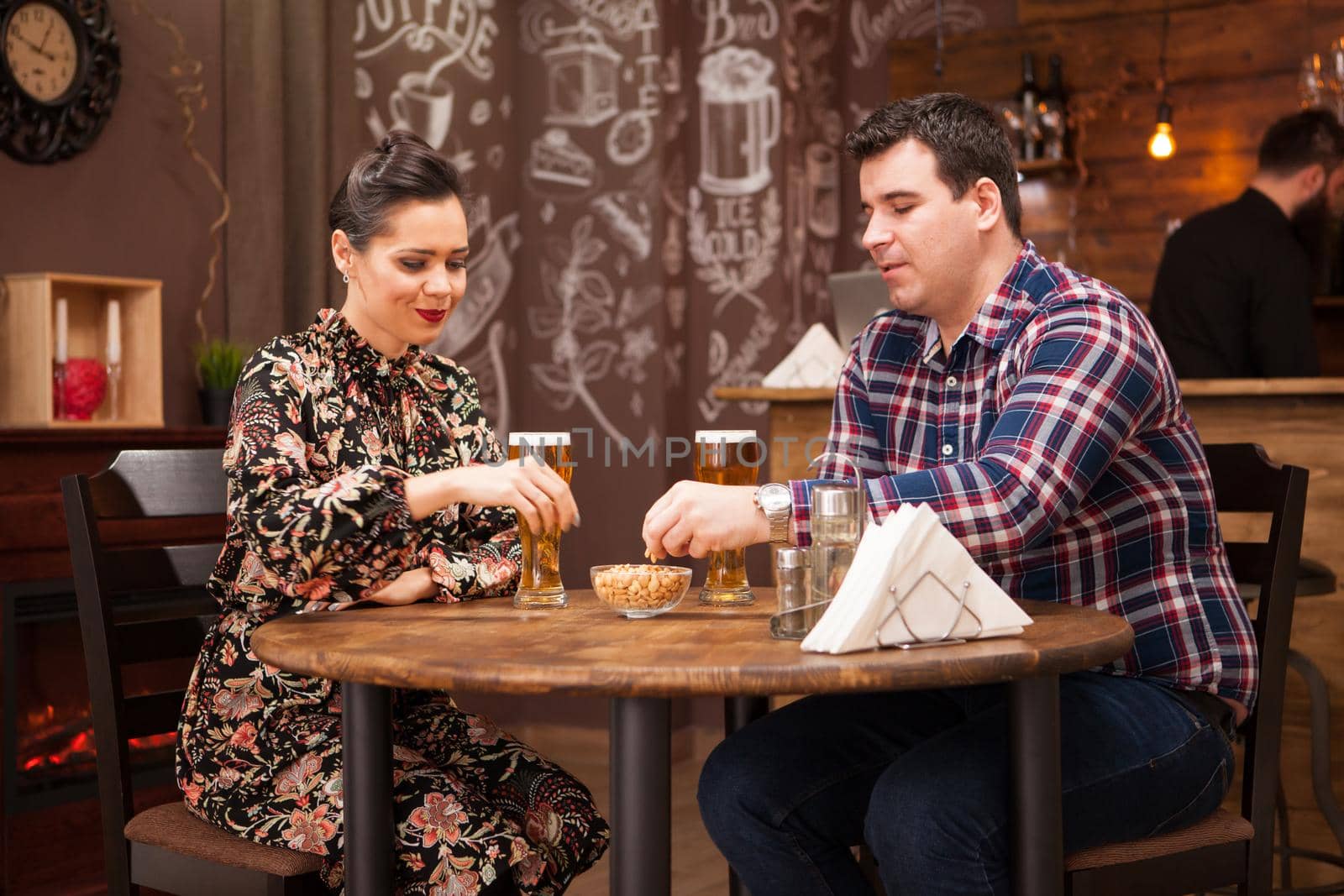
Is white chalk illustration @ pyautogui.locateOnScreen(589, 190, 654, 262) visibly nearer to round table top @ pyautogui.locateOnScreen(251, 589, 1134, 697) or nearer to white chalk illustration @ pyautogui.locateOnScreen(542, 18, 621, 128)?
white chalk illustration @ pyautogui.locateOnScreen(542, 18, 621, 128)

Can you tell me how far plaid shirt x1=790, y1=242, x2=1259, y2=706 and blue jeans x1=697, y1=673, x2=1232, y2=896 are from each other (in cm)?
9

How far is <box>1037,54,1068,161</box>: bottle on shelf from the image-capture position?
502 cm

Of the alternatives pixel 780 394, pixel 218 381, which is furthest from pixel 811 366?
pixel 218 381

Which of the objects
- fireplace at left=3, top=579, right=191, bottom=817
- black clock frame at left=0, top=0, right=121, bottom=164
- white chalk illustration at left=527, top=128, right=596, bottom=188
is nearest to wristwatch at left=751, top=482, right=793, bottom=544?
fireplace at left=3, top=579, right=191, bottom=817

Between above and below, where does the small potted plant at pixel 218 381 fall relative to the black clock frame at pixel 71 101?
below

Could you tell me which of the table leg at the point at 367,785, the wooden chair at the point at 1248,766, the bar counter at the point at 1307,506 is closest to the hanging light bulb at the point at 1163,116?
the bar counter at the point at 1307,506

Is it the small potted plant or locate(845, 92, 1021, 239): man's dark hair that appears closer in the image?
locate(845, 92, 1021, 239): man's dark hair

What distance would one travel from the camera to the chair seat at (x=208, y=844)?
5.14ft

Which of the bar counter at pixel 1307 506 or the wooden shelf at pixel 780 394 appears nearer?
Result: the bar counter at pixel 1307 506

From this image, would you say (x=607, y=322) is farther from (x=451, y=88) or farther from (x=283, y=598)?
(x=283, y=598)

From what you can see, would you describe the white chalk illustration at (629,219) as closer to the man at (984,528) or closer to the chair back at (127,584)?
the man at (984,528)

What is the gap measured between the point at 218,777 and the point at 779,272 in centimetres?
294

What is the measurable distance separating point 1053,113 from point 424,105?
92.9 inches

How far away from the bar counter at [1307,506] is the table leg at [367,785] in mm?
2033
